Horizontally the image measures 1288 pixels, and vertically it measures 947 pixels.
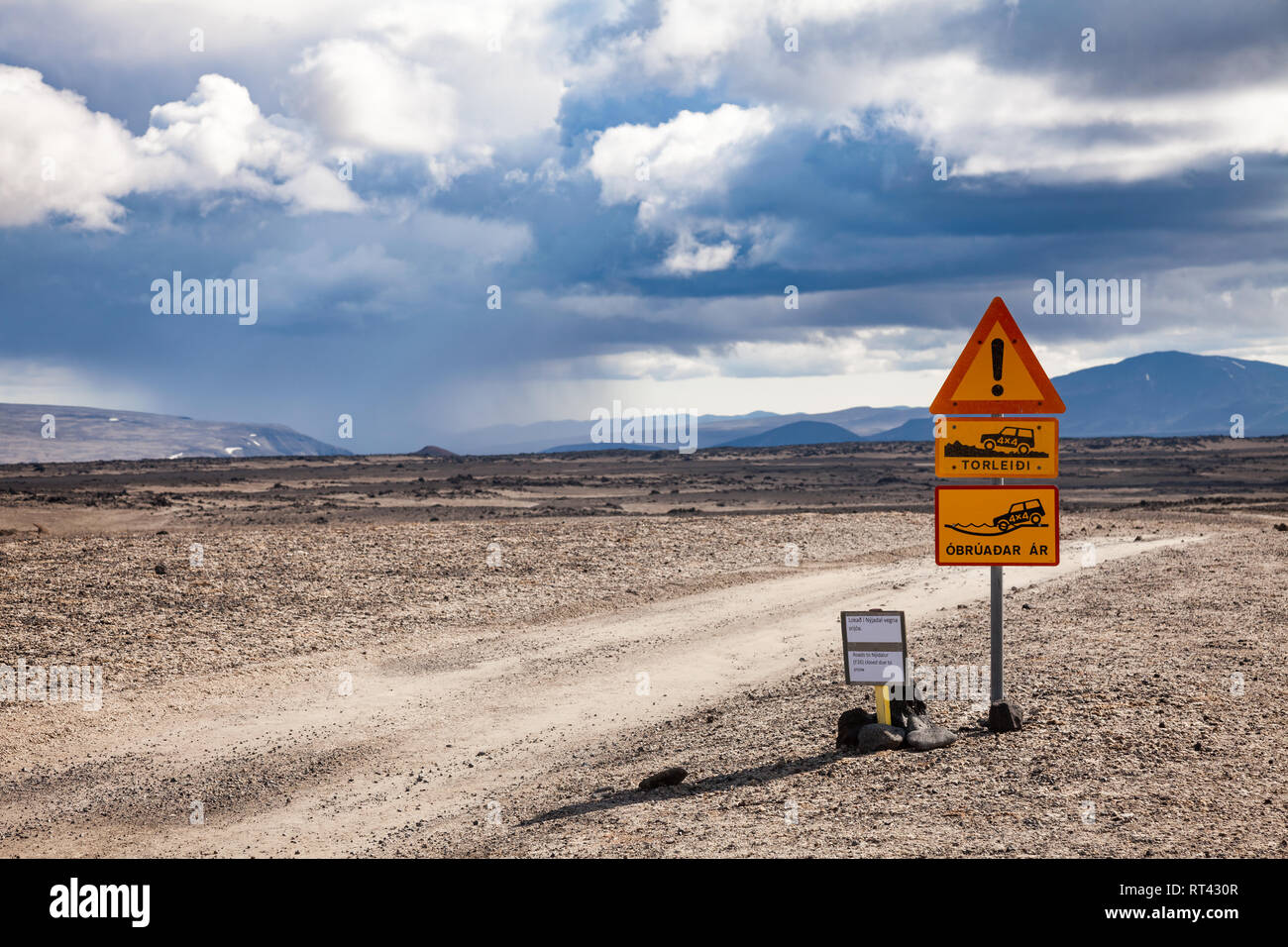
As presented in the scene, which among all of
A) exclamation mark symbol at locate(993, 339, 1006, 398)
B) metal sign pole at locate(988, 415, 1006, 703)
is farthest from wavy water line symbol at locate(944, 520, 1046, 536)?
exclamation mark symbol at locate(993, 339, 1006, 398)

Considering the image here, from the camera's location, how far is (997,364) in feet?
30.3

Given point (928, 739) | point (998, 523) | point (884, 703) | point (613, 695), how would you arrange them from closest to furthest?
point (928, 739)
point (998, 523)
point (884, 703)
point (613, 695)

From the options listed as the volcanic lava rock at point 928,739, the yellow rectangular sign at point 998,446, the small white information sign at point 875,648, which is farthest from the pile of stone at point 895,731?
the yellow rectangular sign at point 998,446

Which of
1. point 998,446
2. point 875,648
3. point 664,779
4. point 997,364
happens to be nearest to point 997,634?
point 875,648

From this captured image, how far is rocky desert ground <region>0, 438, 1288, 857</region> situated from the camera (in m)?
7.75

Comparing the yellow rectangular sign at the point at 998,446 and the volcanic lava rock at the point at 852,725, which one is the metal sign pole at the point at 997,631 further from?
the volcanic lava rock at the point at 852,725

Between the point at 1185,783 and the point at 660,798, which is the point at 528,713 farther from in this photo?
the point at 1185,783

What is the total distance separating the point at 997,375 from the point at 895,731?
3.35 m

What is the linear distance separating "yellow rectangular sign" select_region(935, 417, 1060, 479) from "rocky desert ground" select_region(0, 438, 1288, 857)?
7.87 ft

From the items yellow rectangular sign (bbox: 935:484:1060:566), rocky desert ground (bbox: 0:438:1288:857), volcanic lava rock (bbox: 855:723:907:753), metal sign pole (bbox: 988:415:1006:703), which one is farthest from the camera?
metal sign pole (bbox: 988:415:1006:703)

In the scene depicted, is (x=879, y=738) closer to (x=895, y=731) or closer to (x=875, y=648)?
(x=895, y=731)

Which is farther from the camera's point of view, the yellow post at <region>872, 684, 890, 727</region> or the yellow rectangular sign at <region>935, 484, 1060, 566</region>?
the yellow post at <region>872, 684, 890, 727</region>

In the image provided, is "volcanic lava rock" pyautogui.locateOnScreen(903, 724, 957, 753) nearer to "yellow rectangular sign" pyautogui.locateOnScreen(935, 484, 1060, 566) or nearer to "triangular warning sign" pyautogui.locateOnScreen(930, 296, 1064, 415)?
"yellow rectangular sign" pyautogui.locateOnScreen(935, 484, 1060, 566)
